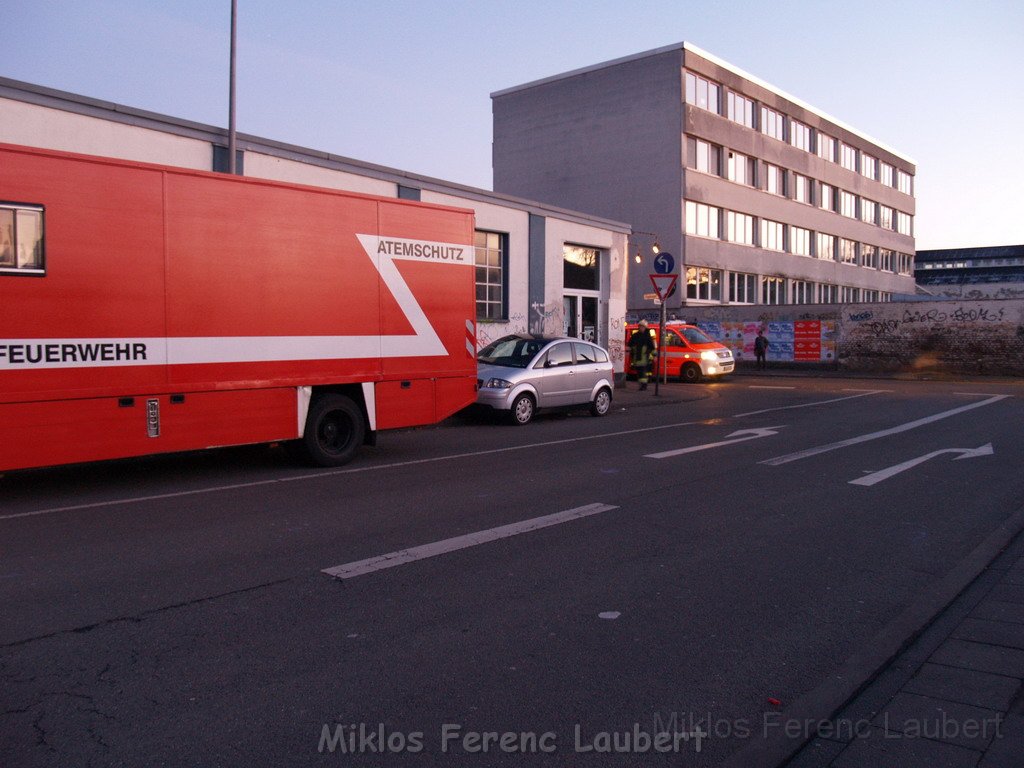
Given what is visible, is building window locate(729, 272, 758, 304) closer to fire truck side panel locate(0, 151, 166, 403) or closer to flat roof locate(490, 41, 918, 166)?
flat roof locate(490, 41, 918, 166)

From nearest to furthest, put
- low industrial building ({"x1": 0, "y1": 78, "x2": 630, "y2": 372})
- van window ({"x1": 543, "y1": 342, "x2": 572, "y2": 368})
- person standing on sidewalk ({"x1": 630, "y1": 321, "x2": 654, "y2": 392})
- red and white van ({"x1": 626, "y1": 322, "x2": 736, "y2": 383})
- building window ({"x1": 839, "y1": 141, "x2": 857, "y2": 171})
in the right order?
1. low industrial building ({"x1": 0, "y1": 78, "x2": 630, "y2": 372})
2. van window ({"x1": 543, "y1": 342, "x2": 572, "y2": 368})
3. person standing on sidewalk ({"x1": 630, "y1": 321, "x2": 654, "y2": 392})
4. red and white van ({"x1": 626, "y1": 322, "x2": 736, "y2": 383})
5. building window ({"x1": 839, "y1": 141, "x2": 857, "y2": 171})

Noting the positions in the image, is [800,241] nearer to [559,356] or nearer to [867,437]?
[559,356]

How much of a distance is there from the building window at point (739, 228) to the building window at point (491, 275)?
25.1m

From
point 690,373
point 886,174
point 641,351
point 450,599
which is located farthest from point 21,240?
point 886,174

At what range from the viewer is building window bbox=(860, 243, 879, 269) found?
57.7 meters

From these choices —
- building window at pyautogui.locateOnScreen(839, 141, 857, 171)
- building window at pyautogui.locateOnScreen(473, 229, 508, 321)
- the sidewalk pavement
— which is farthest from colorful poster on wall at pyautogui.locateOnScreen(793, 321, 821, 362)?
the sidewalk pavement

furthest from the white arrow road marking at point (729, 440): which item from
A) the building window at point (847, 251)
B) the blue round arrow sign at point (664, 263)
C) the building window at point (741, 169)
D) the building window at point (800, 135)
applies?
the building window at point (847, 251)

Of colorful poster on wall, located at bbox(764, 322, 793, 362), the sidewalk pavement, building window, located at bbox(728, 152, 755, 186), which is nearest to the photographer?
the sidewalk pavement

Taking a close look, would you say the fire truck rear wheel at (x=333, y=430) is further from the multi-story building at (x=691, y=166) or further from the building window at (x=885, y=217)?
the building window at (x=885, y=217)

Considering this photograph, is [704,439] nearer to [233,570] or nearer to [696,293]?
[233,570]

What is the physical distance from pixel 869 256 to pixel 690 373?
3690 cm

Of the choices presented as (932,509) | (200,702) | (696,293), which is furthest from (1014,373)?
(200,702)

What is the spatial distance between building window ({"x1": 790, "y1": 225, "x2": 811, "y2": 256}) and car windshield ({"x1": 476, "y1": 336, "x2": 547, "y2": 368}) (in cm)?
3664

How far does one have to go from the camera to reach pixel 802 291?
1977 inches
